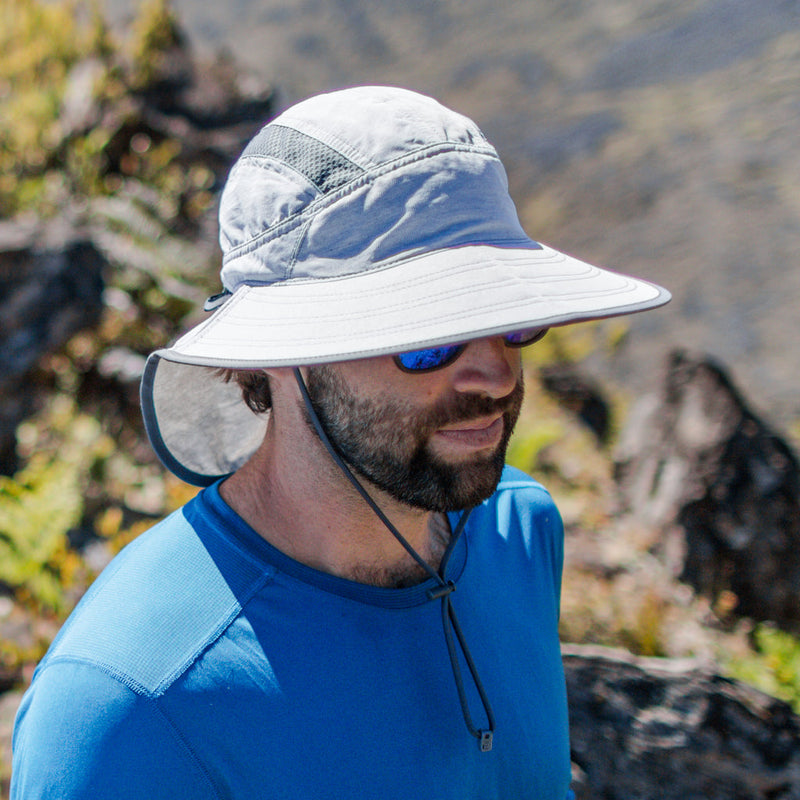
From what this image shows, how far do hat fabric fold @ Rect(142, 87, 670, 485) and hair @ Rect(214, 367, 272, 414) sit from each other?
0.28 m

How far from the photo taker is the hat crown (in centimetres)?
131

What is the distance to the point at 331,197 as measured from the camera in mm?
1314

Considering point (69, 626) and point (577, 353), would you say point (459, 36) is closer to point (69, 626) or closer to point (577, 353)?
point (577, 353)

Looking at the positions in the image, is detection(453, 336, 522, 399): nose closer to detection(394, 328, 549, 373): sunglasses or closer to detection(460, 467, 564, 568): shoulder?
detection(394, 328, 549, 373): sunglasses

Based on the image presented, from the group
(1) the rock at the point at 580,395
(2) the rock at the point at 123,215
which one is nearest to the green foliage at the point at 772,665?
(1) the rock at the point at 580,395

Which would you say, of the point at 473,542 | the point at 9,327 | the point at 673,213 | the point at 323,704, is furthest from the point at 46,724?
the point at 673,213

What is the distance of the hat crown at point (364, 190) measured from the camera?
1306mm

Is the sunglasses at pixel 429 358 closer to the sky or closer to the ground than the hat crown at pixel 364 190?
closer to the ground

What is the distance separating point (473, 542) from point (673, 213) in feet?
18.1

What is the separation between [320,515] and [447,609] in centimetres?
32

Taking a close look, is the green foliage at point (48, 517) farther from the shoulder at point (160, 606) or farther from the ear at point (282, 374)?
the ear at point (282, 374)

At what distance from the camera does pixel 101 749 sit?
3.97 feet

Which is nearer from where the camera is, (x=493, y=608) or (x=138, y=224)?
(x=493, y=608)

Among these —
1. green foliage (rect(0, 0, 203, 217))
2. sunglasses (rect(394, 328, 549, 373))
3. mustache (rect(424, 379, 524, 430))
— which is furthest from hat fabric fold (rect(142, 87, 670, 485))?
green foliage (rect(0, 0, 203, 217))
